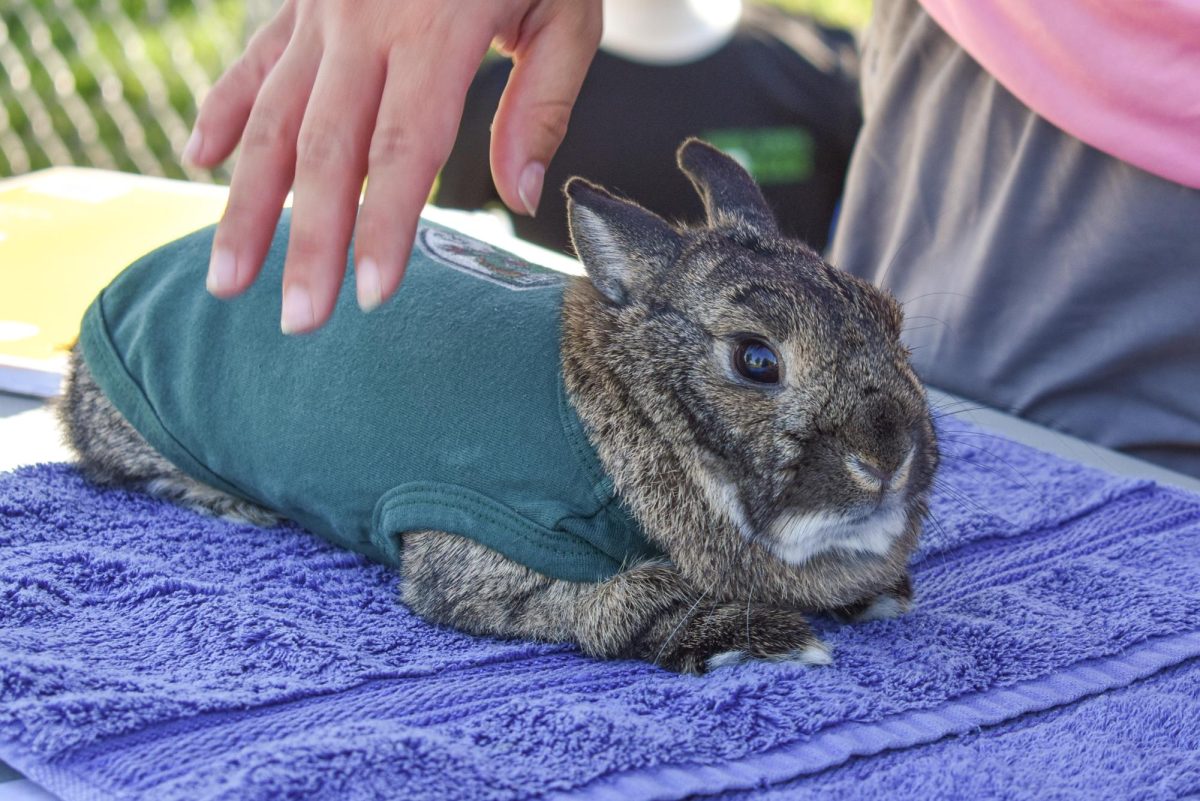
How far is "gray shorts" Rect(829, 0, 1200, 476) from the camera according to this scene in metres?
2.45

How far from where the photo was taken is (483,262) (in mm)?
2039

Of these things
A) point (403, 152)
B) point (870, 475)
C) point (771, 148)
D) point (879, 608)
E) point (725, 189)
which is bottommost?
point (771, 148)

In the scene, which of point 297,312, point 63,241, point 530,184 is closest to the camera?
point 297,312

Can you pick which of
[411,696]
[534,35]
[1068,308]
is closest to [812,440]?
[411,696]

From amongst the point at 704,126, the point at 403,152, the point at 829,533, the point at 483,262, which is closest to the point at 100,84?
the point at 704,126

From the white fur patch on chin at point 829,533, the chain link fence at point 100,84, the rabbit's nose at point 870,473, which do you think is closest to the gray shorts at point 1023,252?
the white fur patch on chin at point 829,533

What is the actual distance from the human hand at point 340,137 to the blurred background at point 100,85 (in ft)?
13.5

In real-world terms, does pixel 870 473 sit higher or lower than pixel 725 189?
lower

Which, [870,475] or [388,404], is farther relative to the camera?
[388,404]

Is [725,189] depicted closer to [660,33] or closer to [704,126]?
[704,126]

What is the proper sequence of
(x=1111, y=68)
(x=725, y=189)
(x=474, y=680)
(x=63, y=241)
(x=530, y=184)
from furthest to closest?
(x=63, y=241) < (x=1111, y=68) < (x=725, y=189) < (x=530, y=184) < (x=474, y=680)

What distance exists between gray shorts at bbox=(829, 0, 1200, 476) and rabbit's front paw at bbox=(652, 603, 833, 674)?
1.18 m

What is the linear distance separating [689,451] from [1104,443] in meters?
1.28

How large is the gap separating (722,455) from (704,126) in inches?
92.4
